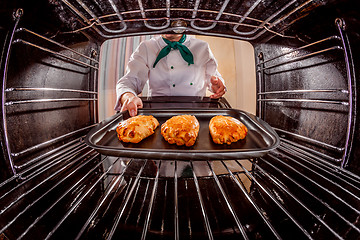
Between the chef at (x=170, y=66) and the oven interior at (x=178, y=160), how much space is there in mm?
974

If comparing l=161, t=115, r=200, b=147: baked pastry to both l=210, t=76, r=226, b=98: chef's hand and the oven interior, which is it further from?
l=210, t=76, r=226, b=98: chef's hand

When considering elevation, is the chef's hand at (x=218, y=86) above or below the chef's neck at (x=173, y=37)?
below

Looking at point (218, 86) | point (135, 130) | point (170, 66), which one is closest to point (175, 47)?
point (170, 66)

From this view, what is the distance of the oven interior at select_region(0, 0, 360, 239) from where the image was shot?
483 millimetres

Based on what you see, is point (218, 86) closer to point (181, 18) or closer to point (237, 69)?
point (181, 18)

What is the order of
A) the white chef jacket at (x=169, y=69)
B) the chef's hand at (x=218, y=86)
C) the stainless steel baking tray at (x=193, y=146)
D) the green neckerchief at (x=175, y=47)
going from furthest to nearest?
the white chef jacket at (x=169, y=69) < the green neckerchief at (x=175, y=47) < the chef's hand at (x=218, y=86) < the stainless steel baking tray at (x=193, y=146)

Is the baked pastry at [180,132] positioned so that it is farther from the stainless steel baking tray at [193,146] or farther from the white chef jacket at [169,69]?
the white chef jacket at [169,69]

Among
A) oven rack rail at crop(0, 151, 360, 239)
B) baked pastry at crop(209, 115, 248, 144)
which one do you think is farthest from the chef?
oven rack rail at crop(0, 151, 360, 239)

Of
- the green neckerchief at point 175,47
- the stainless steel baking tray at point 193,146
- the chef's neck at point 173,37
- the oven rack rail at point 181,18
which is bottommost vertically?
→ the stainless steel baking tray at point 193,146

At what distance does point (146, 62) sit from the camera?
2.04 metres

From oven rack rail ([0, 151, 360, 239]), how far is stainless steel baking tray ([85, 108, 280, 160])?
12cm

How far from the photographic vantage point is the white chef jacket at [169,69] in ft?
6.49

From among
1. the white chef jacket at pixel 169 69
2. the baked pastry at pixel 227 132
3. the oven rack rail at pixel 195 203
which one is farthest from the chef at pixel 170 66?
the oven rack rail at pixel 195 203

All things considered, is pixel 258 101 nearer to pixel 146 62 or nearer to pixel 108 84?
pixel 146 62
